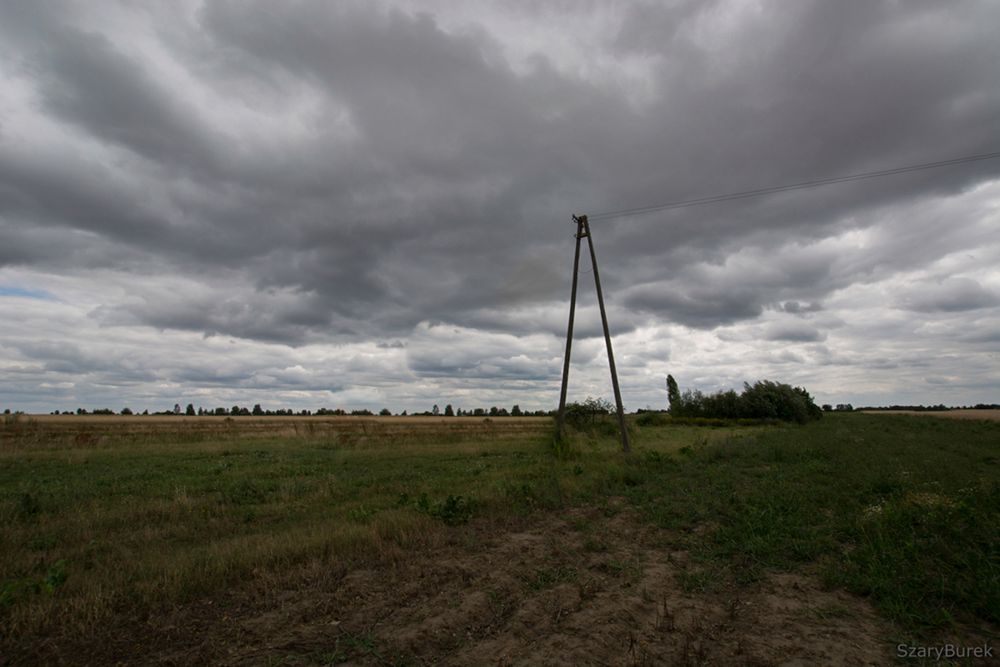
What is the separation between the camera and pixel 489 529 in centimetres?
868

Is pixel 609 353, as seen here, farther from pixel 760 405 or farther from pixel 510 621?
pixel 760 405

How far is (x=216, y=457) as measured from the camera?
71.8 feet

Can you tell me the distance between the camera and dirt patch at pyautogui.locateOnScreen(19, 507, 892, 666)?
442cm

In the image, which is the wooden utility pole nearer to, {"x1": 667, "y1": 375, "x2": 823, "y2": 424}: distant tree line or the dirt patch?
the dirt patch

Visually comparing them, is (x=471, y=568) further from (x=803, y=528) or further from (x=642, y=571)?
(x=803, y=528)

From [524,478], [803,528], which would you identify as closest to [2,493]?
[524,478]

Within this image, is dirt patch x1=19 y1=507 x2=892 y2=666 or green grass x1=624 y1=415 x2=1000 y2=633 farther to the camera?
green grass x1=624 y1=415 x2=1000 y2=633

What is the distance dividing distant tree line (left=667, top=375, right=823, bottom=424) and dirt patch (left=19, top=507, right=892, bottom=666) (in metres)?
58.5

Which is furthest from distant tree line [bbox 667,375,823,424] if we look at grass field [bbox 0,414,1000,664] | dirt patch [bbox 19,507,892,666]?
dirt patch [bbox 19,507,892,666]

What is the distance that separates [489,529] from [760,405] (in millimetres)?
58030

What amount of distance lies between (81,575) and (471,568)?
16.4ft

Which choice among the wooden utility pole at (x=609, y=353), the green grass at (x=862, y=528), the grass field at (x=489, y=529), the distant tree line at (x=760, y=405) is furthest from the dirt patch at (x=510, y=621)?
the distant tree line at (x=760, y=405)

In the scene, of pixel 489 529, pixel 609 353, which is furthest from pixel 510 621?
pixel 609 353

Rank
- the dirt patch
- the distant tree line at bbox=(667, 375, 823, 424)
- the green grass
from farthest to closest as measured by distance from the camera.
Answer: the distant tree line at bbox=(667, 375, 823, 424), the green grass, the dirt patch
